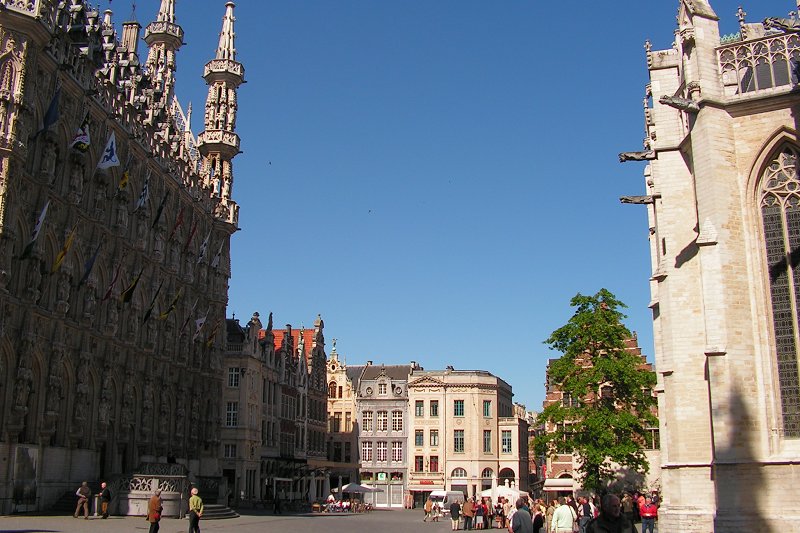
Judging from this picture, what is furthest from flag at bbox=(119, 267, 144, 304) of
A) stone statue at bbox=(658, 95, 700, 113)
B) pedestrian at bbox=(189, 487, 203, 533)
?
stone statue at bbox=(658, 95, 700, 113)

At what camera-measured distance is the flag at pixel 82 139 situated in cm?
3434

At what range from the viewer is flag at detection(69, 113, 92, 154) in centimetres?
3434

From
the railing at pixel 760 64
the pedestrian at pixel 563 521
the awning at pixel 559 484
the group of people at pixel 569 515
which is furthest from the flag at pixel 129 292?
the awning at pixel 559 484

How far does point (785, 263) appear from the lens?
73.5 feet

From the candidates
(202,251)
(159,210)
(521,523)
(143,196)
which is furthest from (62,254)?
(521,523)

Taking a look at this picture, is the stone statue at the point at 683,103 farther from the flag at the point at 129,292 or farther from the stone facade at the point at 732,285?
the flag at the point at 129,292

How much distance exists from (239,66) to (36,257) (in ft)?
103

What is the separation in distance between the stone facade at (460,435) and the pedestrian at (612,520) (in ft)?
239

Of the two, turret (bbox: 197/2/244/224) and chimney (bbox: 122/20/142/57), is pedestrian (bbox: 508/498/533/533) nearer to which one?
chimney (bbox: 122/20/142/57)

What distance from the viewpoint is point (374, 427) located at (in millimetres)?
86938

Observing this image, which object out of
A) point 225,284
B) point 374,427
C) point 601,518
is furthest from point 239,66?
point 601,518

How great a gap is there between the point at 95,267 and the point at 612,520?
1324 inches

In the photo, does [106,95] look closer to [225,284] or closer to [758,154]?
[225,284]

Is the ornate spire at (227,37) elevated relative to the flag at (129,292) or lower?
elevated
